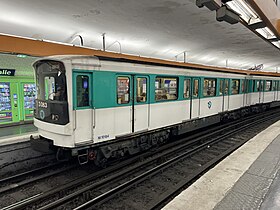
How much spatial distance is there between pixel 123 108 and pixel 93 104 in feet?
3.05

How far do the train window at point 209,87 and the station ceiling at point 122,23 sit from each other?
2.51m

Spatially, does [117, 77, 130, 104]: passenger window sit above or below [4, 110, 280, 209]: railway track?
above

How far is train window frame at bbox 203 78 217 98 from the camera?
908cm

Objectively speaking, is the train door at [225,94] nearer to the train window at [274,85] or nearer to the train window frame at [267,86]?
the train window frame at [267,86]

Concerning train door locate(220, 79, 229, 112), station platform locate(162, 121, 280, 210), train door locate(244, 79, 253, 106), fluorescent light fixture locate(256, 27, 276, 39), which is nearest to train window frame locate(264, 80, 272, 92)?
train door locate(244, 79, 253, 106)

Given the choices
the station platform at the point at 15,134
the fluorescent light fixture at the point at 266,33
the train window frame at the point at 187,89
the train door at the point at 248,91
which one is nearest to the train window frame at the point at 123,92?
the train window frame at the point at 187,89

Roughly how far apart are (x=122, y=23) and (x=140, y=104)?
4809 millimetres

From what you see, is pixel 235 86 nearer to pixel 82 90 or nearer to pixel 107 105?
pixel 107 105

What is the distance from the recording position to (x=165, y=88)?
23.1 feet

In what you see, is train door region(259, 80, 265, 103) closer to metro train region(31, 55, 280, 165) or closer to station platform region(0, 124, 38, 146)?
metro train region(31, 55, 280, 165)

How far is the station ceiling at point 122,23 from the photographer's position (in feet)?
23.8

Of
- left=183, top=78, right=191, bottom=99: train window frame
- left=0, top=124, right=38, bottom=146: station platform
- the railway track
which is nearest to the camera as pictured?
the railway track

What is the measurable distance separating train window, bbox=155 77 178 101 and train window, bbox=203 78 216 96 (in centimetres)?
218

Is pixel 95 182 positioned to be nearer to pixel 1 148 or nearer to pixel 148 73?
pixel 148 73
